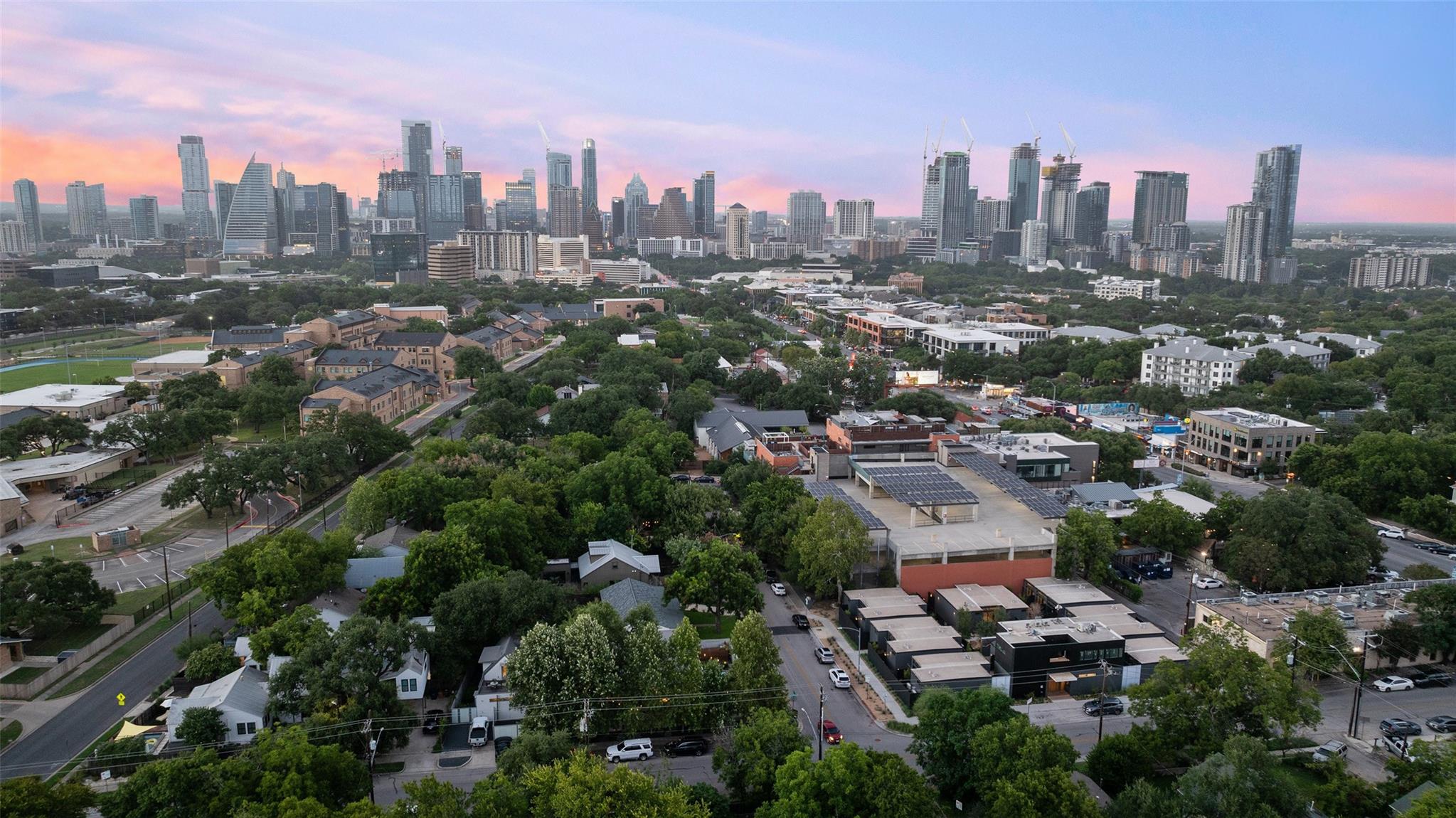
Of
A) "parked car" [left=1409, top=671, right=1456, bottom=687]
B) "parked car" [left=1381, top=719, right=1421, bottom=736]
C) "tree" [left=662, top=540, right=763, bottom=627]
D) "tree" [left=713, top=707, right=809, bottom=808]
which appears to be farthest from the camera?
"tree" [left=662, top=540, right=763, bottom=627]

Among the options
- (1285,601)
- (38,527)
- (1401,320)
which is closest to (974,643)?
(1285,601)

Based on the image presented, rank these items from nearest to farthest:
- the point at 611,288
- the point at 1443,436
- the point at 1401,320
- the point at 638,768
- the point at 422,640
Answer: the point at 638,768
the point at 422,640
the point at 1443,436
the point at 1401,320
the point at 611,288

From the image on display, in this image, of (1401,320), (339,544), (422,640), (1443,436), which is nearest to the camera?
(422,640)

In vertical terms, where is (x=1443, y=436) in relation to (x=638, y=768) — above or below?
above

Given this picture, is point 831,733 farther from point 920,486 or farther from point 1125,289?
point 1125,289

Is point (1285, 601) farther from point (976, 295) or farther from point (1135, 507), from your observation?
point (976, 295)

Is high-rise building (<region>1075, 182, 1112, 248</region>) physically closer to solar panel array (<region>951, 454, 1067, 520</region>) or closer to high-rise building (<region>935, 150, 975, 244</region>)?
high-rise building (<region>935, 150, 975, 244</region>)

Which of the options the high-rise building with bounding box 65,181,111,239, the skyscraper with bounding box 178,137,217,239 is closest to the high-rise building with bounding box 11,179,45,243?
the high-rise building with bounding box 65,181,111,239
